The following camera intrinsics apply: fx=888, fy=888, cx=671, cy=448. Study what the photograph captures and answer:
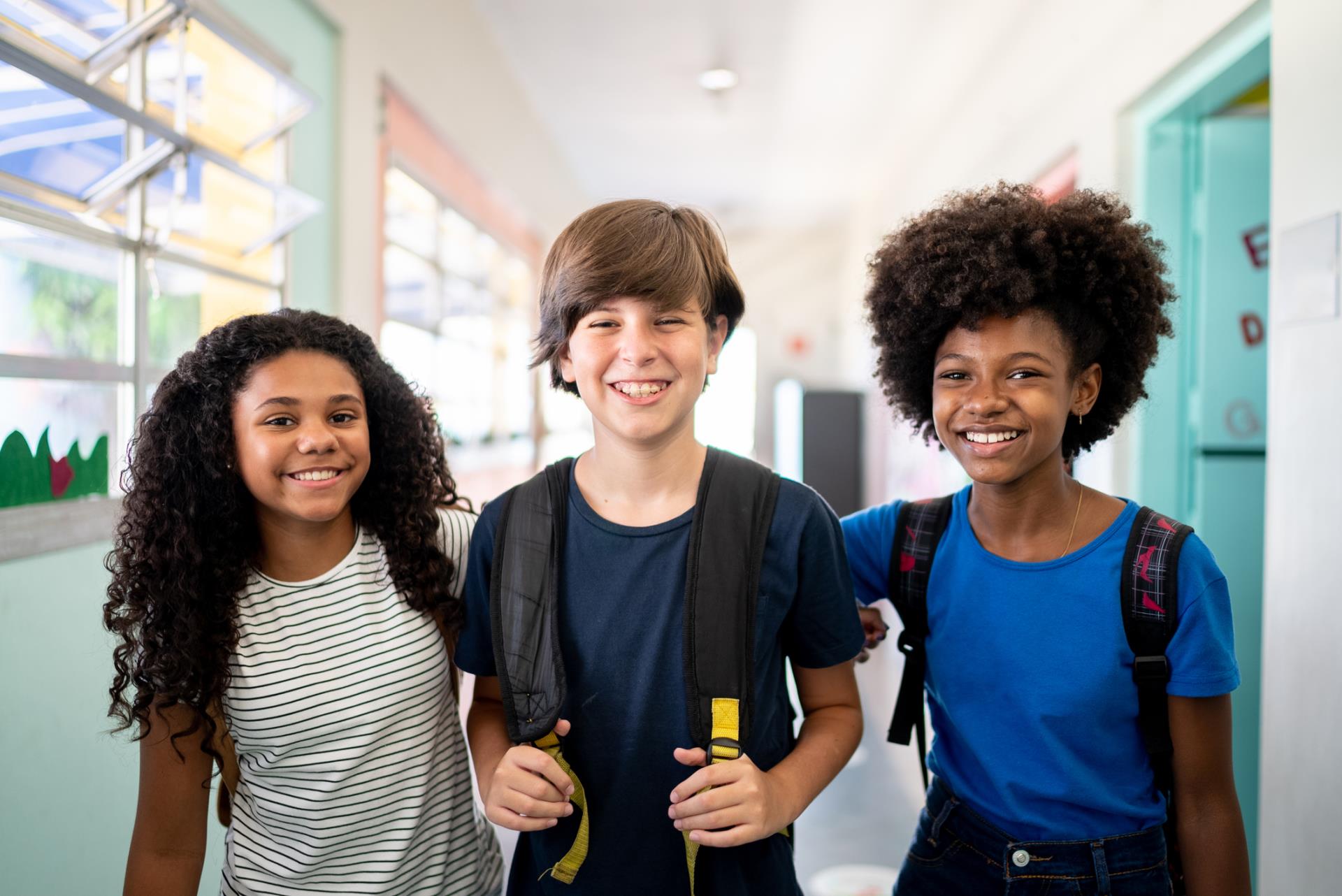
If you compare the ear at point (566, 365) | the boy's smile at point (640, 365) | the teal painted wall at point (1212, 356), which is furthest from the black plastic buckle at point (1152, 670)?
the teal painted wall at point (1212, 356)

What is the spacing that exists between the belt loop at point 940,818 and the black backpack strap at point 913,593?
0.07 metres

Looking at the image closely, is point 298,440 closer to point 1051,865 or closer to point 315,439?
point 315,439

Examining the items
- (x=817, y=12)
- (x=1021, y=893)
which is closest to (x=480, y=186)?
(x=817, y=12)

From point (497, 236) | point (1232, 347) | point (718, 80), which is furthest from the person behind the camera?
point (497, 236)

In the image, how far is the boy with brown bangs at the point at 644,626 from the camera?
1.09 m

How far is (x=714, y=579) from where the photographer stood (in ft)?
3.56

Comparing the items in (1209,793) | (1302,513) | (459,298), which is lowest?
(1209,793)

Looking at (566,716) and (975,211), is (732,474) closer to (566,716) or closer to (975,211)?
(566,716)

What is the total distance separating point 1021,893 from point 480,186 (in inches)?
189

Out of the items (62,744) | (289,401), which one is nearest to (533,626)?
(289,401)

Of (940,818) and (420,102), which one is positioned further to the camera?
(420,102)

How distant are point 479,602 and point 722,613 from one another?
343 mm

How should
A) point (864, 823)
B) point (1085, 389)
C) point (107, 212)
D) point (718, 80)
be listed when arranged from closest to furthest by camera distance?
1. point (1085, 389)
2. point (107, 212)
3. point (864, 823)
4. point (718, 80)

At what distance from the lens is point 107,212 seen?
1856 mm
